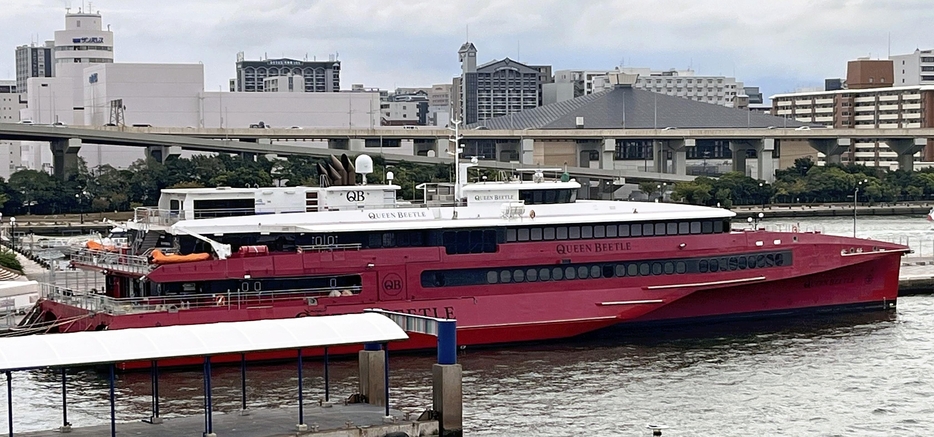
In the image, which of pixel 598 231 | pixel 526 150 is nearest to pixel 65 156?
pixel 526 150

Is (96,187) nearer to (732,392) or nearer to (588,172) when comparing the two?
(588,172)

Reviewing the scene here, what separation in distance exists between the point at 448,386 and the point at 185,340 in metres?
5.18

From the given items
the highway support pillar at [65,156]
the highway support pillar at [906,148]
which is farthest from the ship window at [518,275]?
the highway support pillar at [906,148]

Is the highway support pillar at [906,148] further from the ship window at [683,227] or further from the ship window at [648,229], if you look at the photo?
the ship window at [648,229]

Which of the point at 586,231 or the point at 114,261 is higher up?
the point at 586,231

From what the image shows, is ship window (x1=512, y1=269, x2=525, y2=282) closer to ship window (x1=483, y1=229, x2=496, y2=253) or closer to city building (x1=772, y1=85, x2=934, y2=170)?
ship window (x1=483, y1=229, x2=496, y2=253)

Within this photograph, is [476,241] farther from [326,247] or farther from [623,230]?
[623,230]

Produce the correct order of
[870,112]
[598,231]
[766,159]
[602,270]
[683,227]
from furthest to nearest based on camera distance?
1. [870,112]
2. [766,159]
3. [683,227]
4. [598,231]
5. [602,270]

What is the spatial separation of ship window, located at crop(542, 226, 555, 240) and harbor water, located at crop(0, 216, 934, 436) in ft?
10.2

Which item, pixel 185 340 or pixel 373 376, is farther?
pixel 373 376

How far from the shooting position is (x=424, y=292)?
40344 mm

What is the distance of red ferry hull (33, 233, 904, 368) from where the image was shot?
38344mm

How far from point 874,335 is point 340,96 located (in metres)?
90.1

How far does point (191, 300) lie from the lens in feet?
125
